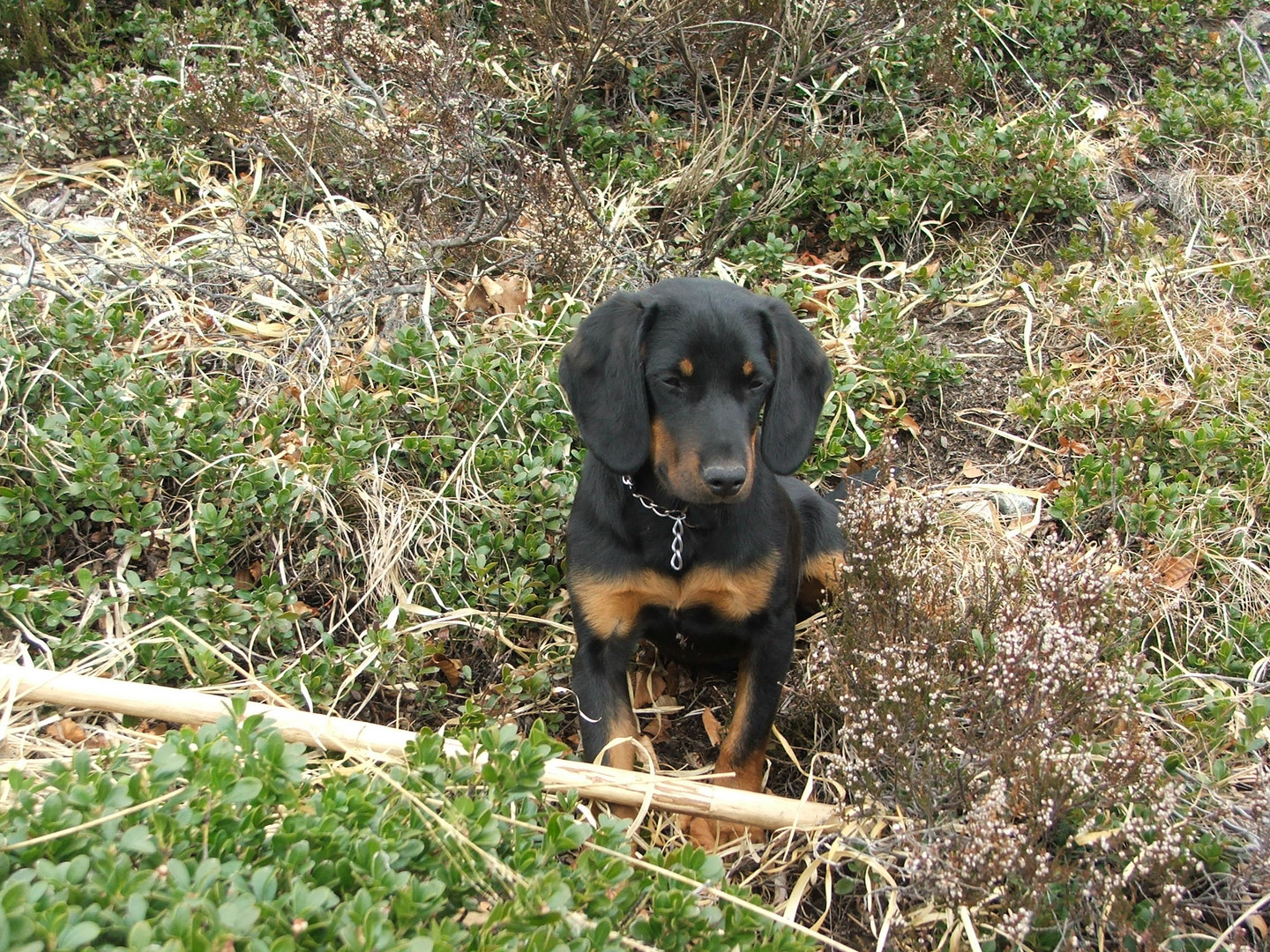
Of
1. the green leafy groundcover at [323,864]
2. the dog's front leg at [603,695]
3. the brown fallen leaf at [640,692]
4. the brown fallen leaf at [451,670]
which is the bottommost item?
the brown fallen leaf at [640,692]

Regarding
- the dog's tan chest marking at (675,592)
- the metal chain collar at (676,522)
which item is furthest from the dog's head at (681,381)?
the dog's tan chest marking at (675,592)

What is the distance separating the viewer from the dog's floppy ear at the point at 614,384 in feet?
10.7

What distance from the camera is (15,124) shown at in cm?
589

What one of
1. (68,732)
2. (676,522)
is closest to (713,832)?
(676,522)

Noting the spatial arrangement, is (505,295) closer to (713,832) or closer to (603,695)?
(603,695)

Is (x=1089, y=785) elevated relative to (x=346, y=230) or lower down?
lower down

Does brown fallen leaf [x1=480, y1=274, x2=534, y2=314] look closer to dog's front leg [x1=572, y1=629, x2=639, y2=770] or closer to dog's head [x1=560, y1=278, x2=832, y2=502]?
dog's head [x1=560, y1=278, x2=832, y2=502]

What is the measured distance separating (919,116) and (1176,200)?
4.64 ft

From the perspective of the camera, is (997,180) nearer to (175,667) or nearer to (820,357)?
(820,357)

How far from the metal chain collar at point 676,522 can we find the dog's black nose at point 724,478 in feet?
1.36

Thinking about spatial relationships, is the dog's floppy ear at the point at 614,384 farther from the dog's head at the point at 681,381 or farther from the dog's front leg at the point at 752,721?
the dog's front leg at the point at 752,721

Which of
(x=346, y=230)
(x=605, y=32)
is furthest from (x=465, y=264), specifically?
Result: (x=605, y=32)

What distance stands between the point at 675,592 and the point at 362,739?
100 cm

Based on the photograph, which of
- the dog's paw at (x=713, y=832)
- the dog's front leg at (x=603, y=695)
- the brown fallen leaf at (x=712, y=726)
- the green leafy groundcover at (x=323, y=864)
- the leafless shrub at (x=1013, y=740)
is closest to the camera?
the green leafy groundcover at (x=323, y=864)
